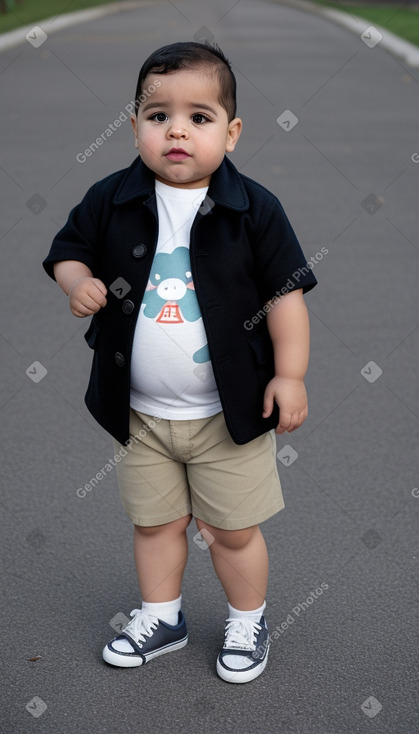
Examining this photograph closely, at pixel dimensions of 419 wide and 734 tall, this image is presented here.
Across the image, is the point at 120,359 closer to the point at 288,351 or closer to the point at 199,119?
the point at 288,351

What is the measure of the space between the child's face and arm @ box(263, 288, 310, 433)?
0.38 m

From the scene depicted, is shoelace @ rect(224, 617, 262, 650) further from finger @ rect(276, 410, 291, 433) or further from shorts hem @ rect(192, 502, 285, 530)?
finger @ rect(276, 410, 291, 433)

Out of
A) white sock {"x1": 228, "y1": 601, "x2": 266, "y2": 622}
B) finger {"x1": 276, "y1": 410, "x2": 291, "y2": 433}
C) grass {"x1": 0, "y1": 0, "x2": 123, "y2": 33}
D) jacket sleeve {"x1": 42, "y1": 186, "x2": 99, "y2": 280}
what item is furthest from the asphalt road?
grass {"x1": 0, "y1": 0, "x2": 123, "y2": 33}

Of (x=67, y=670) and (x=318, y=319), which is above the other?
(x=318, y=319)

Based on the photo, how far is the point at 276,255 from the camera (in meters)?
2.51

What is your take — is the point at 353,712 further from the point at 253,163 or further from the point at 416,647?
the point at 253,163

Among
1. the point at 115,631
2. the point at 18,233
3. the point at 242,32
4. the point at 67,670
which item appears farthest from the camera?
the point at 242,32

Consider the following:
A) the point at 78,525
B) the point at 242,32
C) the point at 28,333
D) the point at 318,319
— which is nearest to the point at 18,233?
the point at 28,333

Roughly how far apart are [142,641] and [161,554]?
0.25 m

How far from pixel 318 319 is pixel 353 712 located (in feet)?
9.98

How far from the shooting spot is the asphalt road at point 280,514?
2693 mm

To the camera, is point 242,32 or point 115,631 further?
point 242,32

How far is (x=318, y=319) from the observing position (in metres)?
5.47

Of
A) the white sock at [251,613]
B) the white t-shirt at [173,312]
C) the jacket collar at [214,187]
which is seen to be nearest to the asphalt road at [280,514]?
the white sock at [251,613]
